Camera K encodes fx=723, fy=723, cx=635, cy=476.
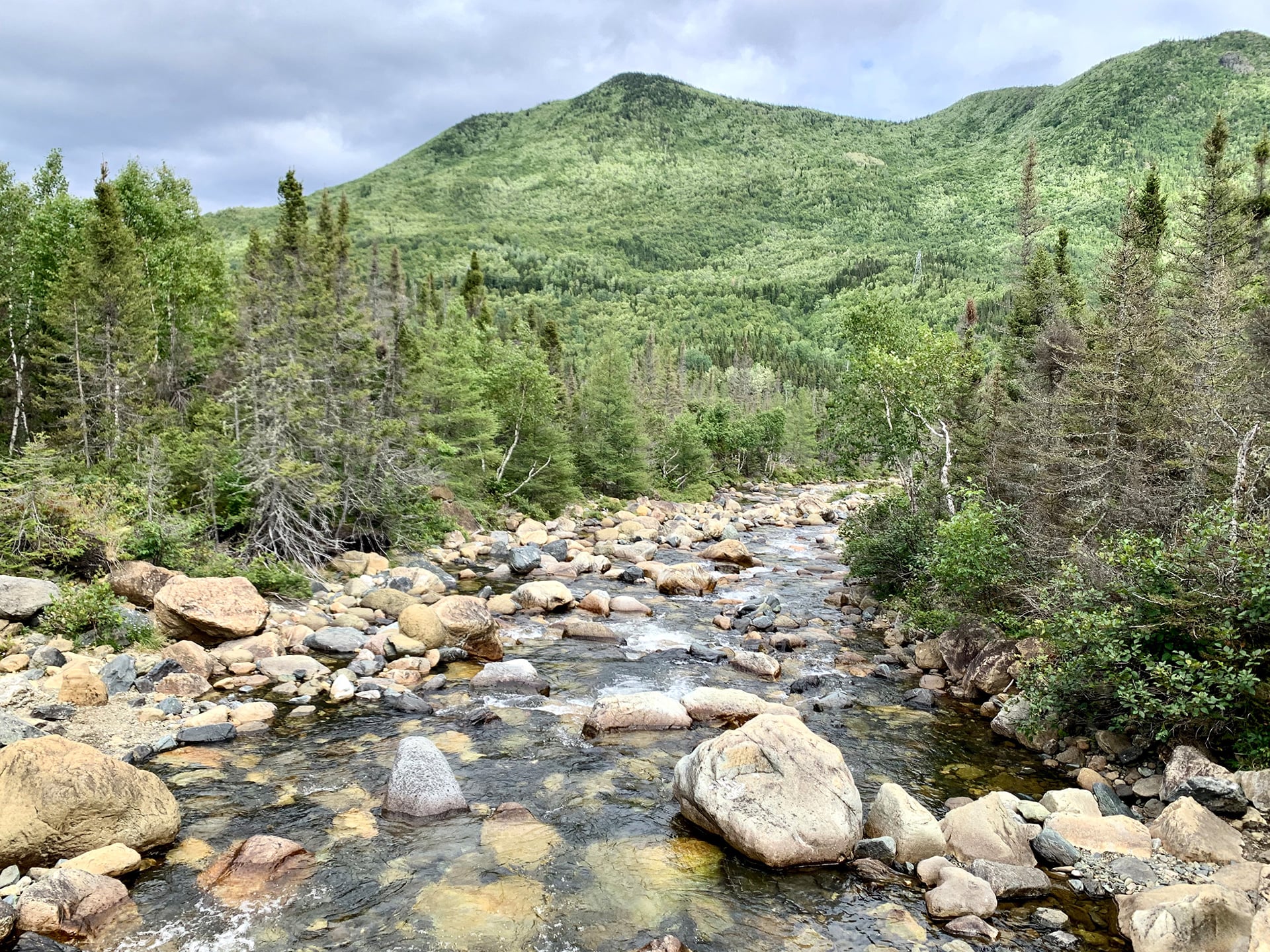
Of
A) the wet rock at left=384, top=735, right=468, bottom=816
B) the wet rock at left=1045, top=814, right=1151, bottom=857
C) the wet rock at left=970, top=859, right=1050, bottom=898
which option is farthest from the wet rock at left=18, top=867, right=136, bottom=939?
the wet rock at left=1045, top=814, right=1151, bottom=857

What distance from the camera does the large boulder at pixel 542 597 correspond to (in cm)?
2131

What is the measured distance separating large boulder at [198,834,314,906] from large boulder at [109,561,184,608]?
1004 cm

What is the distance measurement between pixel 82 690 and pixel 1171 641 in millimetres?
17070

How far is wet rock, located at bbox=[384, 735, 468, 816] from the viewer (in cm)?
956

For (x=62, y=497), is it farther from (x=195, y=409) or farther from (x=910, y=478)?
(x=910, y=478)

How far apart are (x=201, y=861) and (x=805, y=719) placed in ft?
31.0

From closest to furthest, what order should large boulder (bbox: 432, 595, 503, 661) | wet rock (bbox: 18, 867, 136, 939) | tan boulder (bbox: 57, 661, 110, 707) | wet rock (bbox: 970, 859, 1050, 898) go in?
wet rock (bbox: 18, 867, 136, 939) < wet rock (bbox: 970, 859, 1050, 898) < tan boulder (bbox: 57, 661, 110, 707) < large boulder (bbox: 432, 595, 503, 661)

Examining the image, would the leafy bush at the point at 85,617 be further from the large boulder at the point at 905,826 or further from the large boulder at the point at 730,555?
the large boulder at the point at 730,555

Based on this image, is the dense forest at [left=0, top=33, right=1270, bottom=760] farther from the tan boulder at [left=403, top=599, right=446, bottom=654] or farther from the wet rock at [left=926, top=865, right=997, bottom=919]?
the tan boulder at [left=403, top=599, right=446, bottom=654]

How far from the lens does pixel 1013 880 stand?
817 cm

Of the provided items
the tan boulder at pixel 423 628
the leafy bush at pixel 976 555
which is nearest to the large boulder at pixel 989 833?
the leafy bush at pixel 976 555

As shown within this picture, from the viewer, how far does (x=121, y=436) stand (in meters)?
25.5

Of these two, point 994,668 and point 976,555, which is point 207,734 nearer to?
point 994,668

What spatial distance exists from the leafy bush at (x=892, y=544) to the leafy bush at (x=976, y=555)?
2.70 meters
